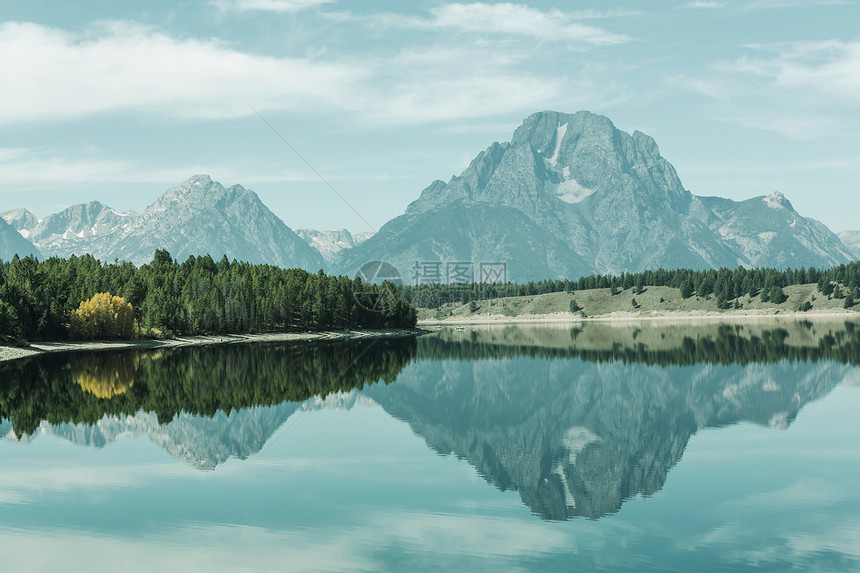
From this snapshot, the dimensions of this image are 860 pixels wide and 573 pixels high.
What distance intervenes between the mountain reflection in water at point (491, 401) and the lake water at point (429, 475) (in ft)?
0.95

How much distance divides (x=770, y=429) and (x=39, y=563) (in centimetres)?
4203

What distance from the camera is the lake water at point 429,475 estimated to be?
76.8 ft

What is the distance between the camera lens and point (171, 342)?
143 m

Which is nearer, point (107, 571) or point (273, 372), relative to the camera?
point (107, 571)

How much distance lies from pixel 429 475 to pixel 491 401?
30290mm

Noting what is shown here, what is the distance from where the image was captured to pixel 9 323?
383 feet

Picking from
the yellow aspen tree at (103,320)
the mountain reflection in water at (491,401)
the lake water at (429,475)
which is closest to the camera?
the lake water at (429,475)

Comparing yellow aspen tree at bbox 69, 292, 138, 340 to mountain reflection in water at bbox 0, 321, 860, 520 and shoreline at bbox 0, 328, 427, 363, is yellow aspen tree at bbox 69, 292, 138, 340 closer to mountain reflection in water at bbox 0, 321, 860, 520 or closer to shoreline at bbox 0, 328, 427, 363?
shoreline at bbox 0, 328, 427, 363

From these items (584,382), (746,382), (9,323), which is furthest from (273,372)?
(9,323)

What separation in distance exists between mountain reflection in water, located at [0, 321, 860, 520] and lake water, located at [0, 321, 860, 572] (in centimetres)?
29

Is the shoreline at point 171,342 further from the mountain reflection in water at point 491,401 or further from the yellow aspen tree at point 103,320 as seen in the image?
the mountain reflection in water at point 491,401

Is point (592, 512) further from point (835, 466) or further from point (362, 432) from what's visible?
point (362, 432)

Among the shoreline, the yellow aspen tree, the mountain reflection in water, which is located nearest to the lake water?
the mountain reflection in water

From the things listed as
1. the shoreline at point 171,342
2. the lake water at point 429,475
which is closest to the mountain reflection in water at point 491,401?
the lake water at point 429,475
